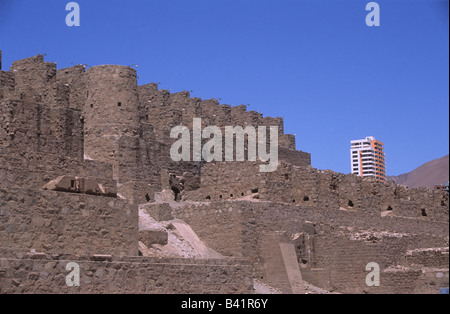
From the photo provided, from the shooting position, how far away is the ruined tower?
35.5 m

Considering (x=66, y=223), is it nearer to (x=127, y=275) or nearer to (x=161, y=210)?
(x=127, y=275)

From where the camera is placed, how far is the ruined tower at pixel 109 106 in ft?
116

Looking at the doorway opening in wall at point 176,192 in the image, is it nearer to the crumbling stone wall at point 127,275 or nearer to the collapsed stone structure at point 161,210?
the collapsed stone structure at point 161,210

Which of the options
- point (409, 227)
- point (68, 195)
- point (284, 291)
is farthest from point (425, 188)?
point (68, 195)

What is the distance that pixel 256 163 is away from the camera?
111ft

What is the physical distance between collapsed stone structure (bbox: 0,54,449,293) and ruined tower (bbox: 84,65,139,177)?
5 centimetres

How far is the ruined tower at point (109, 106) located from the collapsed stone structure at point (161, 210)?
0.05m

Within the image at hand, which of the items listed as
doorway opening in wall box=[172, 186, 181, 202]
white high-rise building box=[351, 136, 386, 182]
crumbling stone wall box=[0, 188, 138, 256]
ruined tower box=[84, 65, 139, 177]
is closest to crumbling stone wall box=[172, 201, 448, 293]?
doorway opening in wall box=[172, 186, 181, 202]

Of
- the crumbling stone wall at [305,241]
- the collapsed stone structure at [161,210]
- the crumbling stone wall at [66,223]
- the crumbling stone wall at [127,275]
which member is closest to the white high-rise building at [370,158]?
the collapsed stone structure at [161,210]

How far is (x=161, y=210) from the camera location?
30.2 metres

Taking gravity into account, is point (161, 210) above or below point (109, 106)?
below

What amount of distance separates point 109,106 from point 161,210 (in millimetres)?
7146

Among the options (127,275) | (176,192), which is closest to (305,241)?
(176,192)
